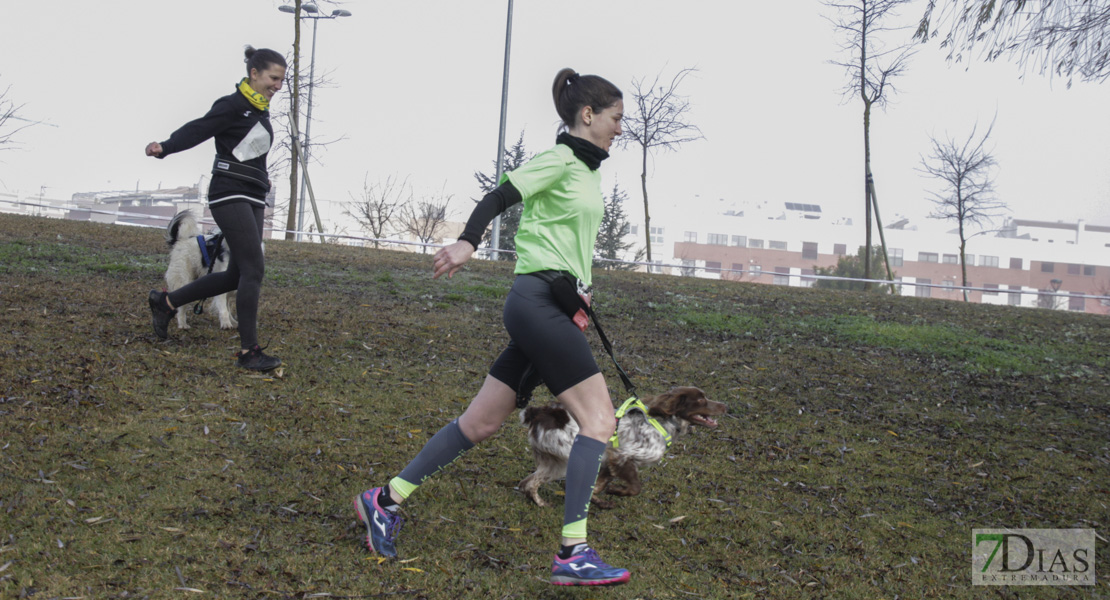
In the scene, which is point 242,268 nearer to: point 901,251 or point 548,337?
point 548,337

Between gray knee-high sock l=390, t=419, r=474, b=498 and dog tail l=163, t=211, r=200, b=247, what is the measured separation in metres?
5.04

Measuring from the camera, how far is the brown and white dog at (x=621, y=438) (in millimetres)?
4340

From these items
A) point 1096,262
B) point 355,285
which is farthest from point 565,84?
point 1096,262

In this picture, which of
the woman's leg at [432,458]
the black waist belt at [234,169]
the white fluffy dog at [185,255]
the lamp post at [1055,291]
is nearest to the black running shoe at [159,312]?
the white fluffy dog at [185,255]

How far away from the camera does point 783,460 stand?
18.5ft

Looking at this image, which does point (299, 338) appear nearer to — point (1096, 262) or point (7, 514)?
point (7, 514)

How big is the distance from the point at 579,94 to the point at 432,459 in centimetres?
169

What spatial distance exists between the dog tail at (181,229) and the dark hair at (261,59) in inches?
90.2

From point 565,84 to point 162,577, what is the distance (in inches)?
103

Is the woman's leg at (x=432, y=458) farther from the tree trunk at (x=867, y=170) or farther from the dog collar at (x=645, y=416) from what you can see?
the tree trunk at (x=867, y=170)

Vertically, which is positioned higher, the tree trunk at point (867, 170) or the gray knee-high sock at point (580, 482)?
the tree trunk at point (867, 170)

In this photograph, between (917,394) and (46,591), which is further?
(917,394)

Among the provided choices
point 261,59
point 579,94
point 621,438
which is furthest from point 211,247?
point 579,94

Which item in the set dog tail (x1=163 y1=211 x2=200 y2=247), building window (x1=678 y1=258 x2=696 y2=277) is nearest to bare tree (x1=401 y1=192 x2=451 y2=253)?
building window (x1=678 y1=258 x2=696 y2=277)
